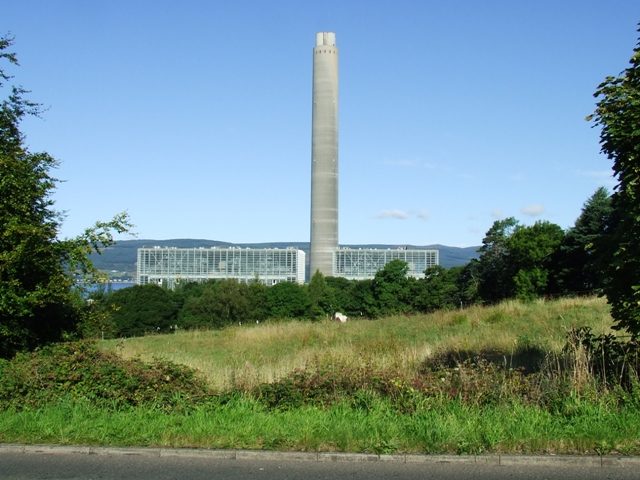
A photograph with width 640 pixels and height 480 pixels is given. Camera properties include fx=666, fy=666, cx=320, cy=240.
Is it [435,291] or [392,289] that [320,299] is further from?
[435,291]

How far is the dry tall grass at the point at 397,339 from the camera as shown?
14844 mm

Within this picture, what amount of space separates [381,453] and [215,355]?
13.9 metres

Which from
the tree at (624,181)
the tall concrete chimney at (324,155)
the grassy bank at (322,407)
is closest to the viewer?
the grassy bank at (322,407)

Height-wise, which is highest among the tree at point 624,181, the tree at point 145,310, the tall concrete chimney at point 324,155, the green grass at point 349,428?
the tall concrete chimney at point 324,155

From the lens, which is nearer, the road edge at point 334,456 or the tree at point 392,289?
the road edge at point 334,456

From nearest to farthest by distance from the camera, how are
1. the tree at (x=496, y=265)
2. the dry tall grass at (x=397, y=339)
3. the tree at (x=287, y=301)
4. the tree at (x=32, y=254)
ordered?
the tree at (x=32, y=254) → the dry tall grass at (x=397, y=339) → the tree at (x=496, y=265) → the tree at (x=287, y=301)

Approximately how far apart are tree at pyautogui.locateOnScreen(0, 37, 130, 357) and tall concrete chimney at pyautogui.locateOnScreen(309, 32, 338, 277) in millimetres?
108660

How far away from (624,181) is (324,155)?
11437 centimetres

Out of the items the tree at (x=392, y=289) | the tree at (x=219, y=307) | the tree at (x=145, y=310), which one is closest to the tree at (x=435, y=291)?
the tree at (x=392, y=289)

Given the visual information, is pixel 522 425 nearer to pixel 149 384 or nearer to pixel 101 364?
pixel 149 384

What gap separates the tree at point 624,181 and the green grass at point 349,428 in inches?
58.5

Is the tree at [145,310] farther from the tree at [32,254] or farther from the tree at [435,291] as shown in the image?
the tree at [32,254]

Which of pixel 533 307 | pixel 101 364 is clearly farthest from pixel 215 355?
pixel 533 307

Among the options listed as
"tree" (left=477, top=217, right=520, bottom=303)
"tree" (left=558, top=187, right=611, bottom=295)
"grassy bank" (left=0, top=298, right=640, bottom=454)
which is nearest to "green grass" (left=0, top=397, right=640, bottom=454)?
"grassy bank" (left=0, top=298, right=640, bottom=454)
